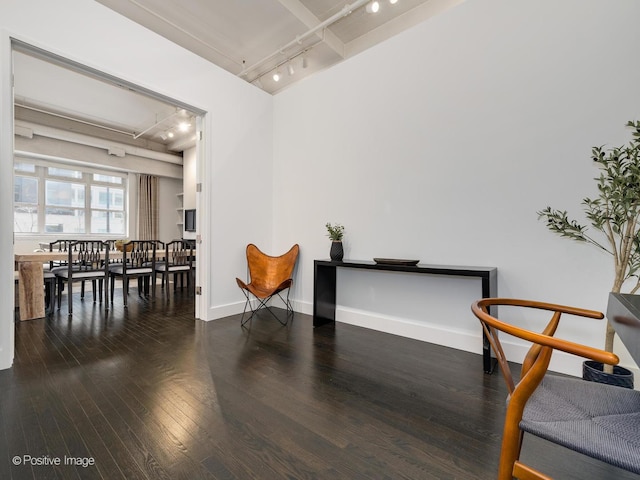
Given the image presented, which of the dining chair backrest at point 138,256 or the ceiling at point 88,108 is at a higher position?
the ceiling at point 88,108

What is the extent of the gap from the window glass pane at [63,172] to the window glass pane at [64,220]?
2.57 feet

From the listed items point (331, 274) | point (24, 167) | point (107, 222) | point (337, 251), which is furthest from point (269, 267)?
point (24, 167)

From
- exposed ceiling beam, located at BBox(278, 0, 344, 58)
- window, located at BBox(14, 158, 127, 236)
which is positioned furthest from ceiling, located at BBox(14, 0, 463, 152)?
window, located at BBox(14, 158, 127, 236)

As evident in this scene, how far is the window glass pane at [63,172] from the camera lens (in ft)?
20.9

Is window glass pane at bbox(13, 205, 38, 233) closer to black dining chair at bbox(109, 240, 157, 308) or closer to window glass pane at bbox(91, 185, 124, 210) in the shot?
window glass pane at bbox(91, 185, 124, 210)

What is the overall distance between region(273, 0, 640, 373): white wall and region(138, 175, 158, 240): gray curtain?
5606 millimetres

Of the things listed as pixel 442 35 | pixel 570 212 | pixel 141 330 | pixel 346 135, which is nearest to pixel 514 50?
pixel 442 35

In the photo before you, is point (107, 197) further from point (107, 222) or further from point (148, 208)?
point (148, 208)

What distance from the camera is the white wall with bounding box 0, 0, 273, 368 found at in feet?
7.06

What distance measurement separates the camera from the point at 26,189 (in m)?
6.05

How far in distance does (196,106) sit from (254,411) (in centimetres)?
321

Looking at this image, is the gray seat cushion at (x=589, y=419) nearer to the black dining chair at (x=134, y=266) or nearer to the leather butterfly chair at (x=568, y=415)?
the leather butterfly chair at (x=568, y=415)

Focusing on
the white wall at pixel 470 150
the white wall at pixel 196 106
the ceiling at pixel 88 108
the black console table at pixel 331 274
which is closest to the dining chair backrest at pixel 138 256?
the white wall at pixel 196 106

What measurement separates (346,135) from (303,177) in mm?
815
